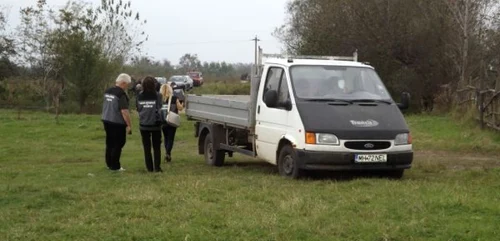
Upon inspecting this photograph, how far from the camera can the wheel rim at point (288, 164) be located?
10266 millimetres

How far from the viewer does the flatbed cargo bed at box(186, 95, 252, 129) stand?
38.7ft

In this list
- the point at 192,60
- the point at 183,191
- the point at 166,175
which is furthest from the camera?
the point at 192,60

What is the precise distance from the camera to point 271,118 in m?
10.9

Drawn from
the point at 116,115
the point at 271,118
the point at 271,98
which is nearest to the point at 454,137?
the point at 271,118

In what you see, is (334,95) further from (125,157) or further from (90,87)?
(90,87)

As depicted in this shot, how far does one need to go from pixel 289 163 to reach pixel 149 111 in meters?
2.64

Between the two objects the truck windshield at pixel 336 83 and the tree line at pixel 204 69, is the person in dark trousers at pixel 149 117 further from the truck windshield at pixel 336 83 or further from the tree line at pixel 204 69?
the tree line at pixel 204 69

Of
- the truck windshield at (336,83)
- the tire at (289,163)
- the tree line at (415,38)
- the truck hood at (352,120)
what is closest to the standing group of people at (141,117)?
the tire at (289,163)

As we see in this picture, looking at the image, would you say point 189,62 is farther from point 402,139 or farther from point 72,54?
point 402,139

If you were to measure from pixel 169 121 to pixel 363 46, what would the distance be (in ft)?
73.3

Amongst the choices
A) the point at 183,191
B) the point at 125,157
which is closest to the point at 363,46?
the point at 125,157

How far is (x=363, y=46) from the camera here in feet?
111

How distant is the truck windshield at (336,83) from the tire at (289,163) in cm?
86

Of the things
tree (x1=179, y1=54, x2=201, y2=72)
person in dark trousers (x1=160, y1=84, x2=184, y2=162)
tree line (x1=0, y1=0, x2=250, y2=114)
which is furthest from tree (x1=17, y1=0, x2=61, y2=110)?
tree (x1=179, y1=54, x2=201, y2=72)
